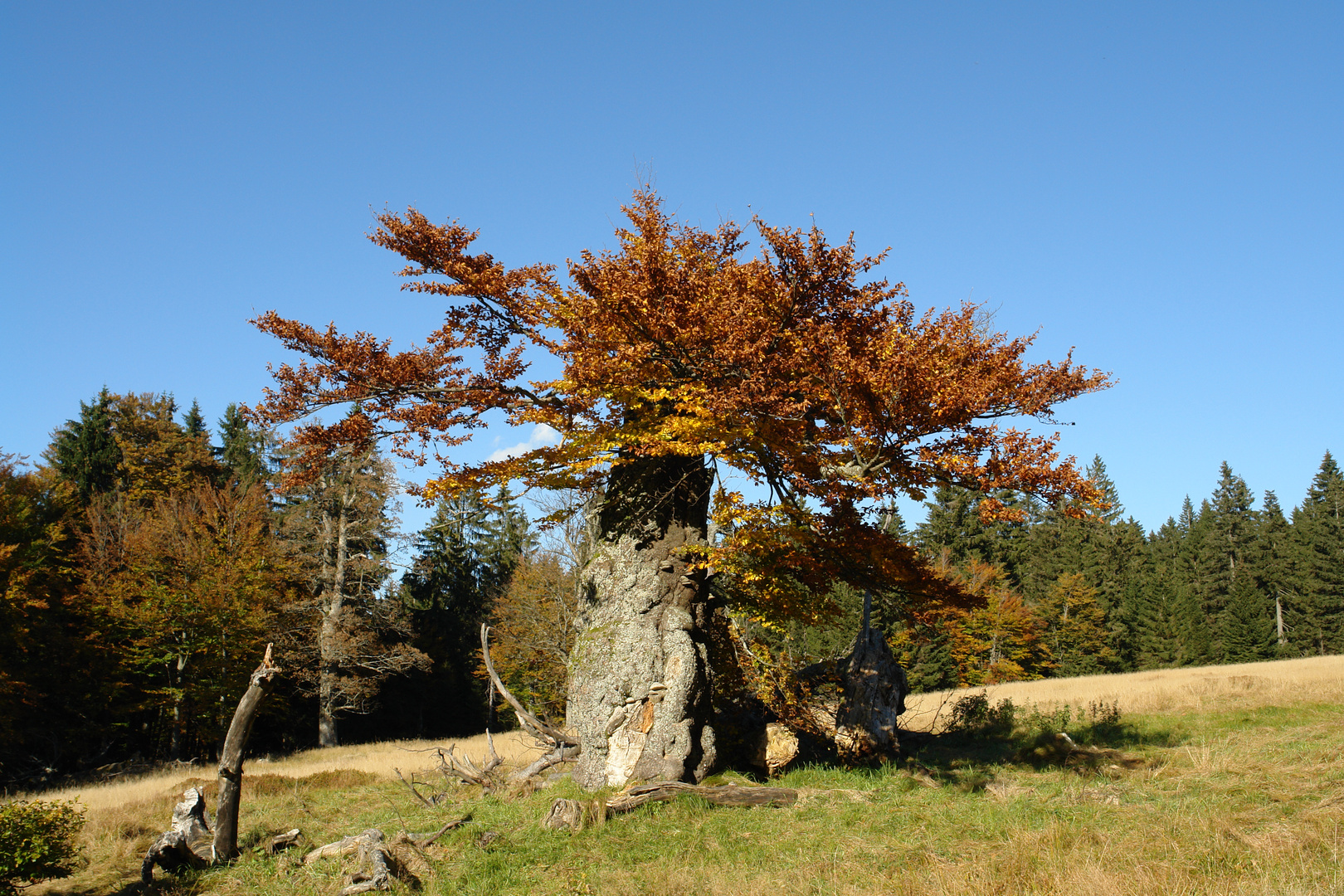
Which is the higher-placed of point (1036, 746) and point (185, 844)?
point (185, 844)

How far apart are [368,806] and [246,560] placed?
18.7 m

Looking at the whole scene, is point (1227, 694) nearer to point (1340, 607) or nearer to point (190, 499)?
point (190, 499)

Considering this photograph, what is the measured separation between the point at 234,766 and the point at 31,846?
7.28ft

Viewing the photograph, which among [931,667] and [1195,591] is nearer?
[931,667]

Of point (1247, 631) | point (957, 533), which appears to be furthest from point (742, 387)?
point (1247, 631)

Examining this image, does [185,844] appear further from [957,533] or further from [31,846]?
[957,533]

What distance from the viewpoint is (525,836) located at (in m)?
9.41

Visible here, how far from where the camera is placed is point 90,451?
35.7 m

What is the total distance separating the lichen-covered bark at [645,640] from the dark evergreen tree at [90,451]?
3159 centimetres

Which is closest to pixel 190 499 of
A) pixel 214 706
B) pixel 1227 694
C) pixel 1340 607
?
pixel 214 706

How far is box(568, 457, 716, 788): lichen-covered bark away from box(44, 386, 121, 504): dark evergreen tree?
3159 cm

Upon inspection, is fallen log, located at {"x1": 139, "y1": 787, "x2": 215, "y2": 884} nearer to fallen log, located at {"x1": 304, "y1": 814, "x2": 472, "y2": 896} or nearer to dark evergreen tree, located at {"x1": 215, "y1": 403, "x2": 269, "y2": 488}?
fallen log, located at {"x1": 304, "y1": 814, "x2": 472, "y2": 896}

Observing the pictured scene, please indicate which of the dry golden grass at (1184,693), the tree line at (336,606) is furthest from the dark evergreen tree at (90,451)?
the dry golden grass at (1184,693)

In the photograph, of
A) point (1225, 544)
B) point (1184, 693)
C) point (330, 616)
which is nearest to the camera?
point (1184, 693)
